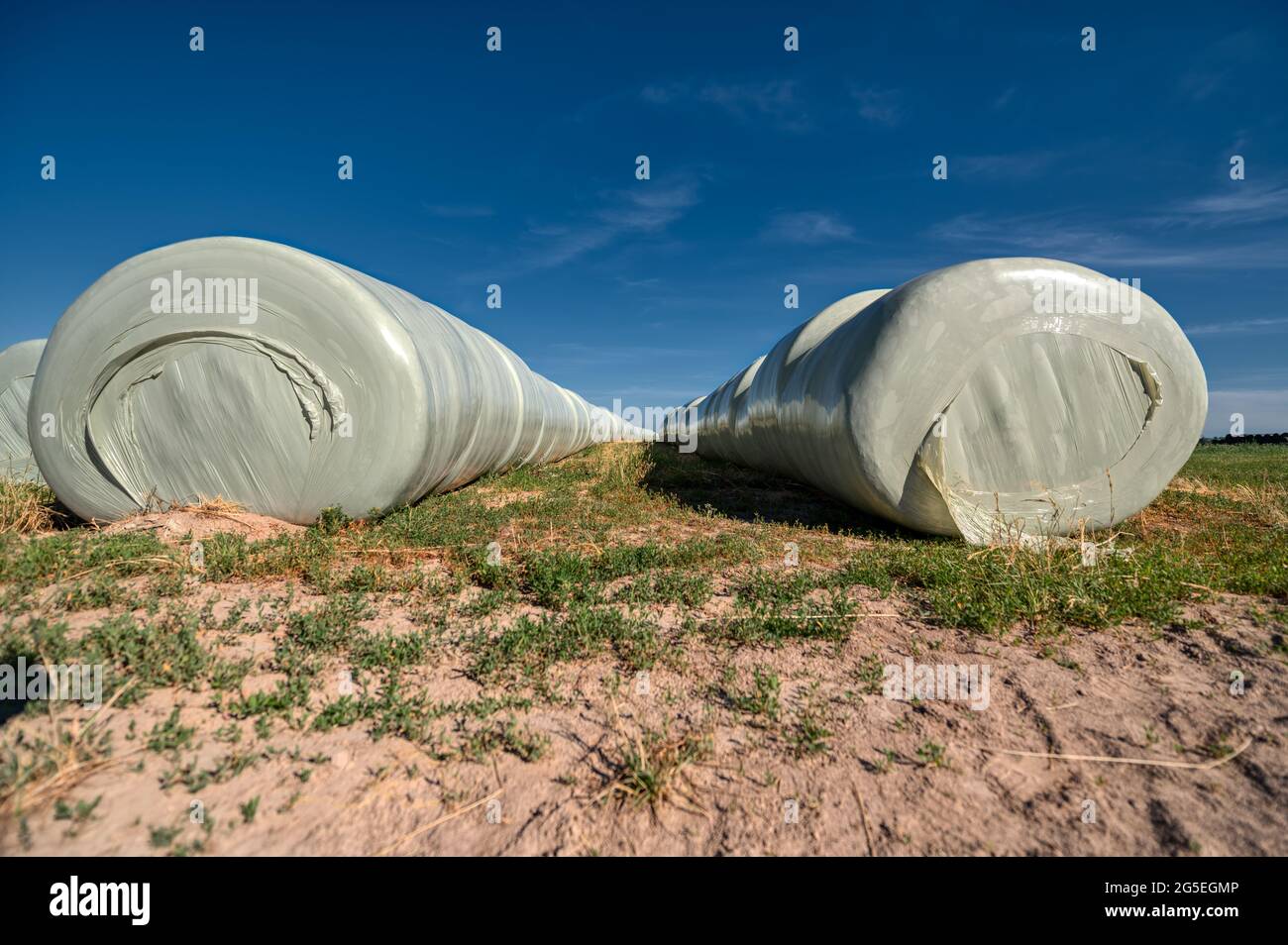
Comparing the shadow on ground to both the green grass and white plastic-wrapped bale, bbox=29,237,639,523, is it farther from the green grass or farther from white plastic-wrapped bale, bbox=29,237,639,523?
white plastic-wrapped bale, bbox=29,237,639,523

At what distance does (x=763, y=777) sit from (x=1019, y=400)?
4.72m

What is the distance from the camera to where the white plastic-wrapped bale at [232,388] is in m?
5.36

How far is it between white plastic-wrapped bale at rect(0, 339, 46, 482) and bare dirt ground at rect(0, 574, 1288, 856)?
1019 centimetres

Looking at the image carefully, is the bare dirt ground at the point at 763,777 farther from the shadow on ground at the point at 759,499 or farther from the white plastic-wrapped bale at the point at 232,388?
the shadow on ground at the point at 759,499

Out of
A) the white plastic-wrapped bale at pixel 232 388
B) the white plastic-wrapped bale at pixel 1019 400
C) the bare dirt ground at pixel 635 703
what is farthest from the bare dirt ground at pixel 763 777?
the white plastic-wrapped bale at pixel 232 388

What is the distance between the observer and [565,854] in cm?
176

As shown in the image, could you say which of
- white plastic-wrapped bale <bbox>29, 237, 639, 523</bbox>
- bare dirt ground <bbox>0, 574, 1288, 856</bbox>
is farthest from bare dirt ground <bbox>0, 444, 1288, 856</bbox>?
→ white plastic-wrapped bale <bbox>29, 237, 639, 523</bbox>

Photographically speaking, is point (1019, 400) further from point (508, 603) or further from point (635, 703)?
point (508, 603)

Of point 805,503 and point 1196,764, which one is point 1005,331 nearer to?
point 805,503

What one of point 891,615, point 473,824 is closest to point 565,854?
point 473,824

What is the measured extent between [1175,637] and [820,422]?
3.60 meters

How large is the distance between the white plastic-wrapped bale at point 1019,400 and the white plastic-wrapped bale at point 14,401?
12177 millimetres

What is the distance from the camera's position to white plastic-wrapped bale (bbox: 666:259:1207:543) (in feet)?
17.1

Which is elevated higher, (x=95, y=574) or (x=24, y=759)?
Result: (x=95, y=574)
